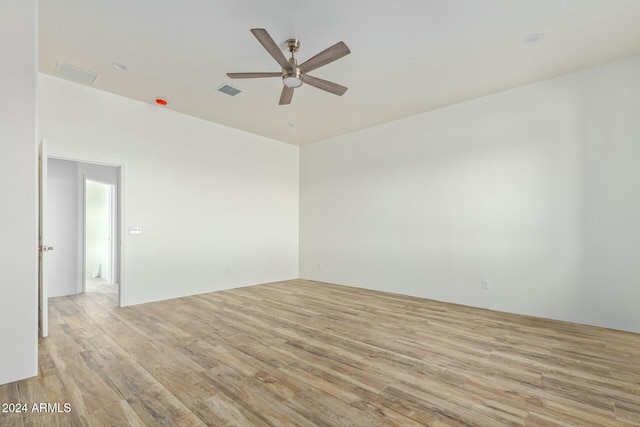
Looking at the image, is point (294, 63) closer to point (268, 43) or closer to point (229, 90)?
point (268, 43)

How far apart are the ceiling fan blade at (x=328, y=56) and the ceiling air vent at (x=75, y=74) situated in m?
2.94

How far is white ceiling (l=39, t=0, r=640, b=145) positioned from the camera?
266 centimetres

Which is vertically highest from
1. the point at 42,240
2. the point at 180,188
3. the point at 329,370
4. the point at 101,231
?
the point at 180,188

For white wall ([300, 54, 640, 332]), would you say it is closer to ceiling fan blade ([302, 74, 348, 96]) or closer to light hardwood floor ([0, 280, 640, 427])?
light hardwood floor ([0, 280, 640, 427])

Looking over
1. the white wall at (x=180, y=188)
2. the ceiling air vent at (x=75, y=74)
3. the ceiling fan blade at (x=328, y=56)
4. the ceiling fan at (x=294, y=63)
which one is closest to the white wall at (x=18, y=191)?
the ceiling air vent at (x=75, y=74)

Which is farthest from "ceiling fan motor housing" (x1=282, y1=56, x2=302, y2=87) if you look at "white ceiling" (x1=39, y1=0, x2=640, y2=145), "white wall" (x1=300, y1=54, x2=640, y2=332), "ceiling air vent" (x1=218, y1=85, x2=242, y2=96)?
"white wall" (x1=300, y1=54, x2=640, y2=332)

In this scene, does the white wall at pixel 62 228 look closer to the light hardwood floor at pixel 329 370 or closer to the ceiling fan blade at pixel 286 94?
the light hardwood floor at pixel 329 370

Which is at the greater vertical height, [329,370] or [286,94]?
[286,94]

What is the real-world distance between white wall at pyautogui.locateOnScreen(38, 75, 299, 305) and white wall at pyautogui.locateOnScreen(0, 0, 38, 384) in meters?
1.84

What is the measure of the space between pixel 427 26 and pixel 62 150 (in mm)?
4750

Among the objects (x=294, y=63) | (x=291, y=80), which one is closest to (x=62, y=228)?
(x=291, y=80)

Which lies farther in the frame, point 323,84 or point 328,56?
point 323,84

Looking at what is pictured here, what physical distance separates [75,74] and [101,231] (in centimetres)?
457

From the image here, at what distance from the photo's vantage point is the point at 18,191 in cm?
241
